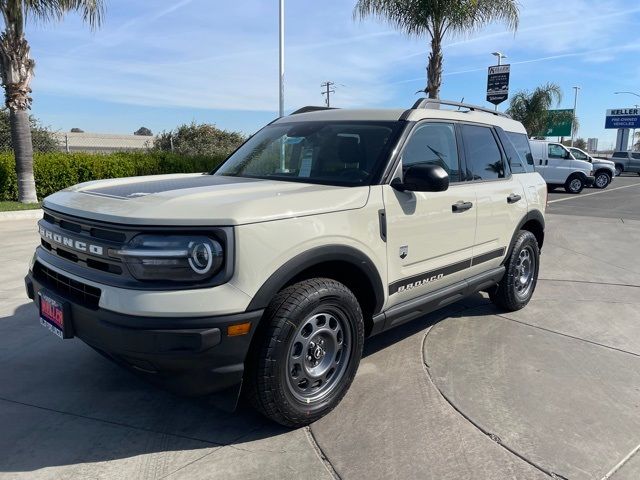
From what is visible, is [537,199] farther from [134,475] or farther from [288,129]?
[134,475]

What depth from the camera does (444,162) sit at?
4016 mm

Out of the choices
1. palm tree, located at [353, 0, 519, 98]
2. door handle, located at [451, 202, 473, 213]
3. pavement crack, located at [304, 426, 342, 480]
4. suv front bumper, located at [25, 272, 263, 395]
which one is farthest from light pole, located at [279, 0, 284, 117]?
suv front bumper, located at [25, 272, 263, 395]

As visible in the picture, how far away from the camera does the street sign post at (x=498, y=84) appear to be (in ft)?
54.9

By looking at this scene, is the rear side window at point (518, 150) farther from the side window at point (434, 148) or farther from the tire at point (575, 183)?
the tire at point (575, 183)

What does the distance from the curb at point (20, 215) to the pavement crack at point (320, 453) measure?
10.0 metres

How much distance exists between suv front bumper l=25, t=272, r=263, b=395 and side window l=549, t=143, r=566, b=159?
21.0m

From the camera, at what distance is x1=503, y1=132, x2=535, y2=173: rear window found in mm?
5078

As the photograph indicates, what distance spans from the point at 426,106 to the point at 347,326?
1896mm

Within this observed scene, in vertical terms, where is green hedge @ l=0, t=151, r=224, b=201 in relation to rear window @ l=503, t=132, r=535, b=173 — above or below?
below

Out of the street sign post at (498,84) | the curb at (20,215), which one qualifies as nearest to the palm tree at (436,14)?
the street sign post at (498,84)

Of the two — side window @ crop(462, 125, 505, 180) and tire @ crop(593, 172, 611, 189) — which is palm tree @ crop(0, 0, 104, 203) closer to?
side window @ crop(462, 125, 505, 180)

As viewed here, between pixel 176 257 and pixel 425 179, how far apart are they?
5.34ft

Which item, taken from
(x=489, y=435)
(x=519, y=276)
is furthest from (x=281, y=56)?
(x=489, y=435)

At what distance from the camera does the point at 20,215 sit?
10953mm
